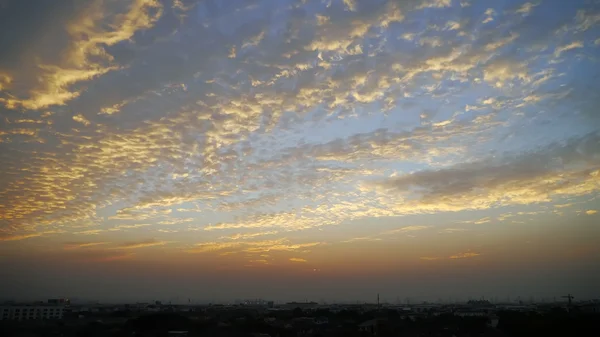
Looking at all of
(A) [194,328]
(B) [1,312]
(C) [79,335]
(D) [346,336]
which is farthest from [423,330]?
(B) [1,312]

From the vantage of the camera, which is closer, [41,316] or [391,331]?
[391,331]

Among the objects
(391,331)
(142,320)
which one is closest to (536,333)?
(391,331)

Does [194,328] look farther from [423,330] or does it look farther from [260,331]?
[423,330]

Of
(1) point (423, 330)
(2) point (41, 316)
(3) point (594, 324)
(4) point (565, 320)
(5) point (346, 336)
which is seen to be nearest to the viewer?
(3) point (594, 324)

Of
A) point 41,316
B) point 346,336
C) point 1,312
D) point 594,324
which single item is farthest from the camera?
point 41,316

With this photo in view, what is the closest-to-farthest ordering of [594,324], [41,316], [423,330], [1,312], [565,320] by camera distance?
[594,324], [565,320], [423,330], [1,312], [41,316]

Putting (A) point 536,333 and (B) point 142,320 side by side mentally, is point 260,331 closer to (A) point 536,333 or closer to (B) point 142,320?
(B) point 142,320
